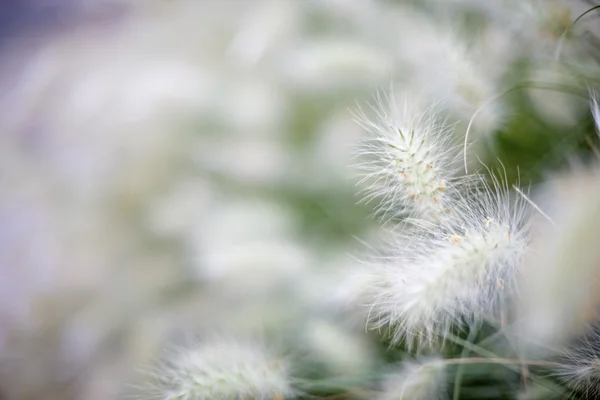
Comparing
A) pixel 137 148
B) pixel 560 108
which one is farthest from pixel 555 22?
pixel 137 148

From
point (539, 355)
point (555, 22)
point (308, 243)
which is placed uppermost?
point (555, 22)

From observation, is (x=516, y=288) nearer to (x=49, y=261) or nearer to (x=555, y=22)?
(x=555, y=22)

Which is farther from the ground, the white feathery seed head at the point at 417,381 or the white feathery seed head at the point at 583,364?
the white feathery seed head at the point at 417,381

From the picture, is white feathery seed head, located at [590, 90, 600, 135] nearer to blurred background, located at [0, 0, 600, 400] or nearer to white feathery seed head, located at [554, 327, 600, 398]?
blurred background, located at [0, 0, 600, 400]

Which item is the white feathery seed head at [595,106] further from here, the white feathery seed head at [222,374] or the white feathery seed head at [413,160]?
the white feathery seed head at [222,374]

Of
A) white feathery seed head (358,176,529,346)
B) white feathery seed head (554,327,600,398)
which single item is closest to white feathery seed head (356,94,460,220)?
white feathery seed head (358,176,529,346)

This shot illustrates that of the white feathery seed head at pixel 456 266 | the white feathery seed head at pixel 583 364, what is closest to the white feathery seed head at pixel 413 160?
the white feathery seed head at pixel 456 266

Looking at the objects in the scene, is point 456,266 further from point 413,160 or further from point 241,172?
point 241,172
